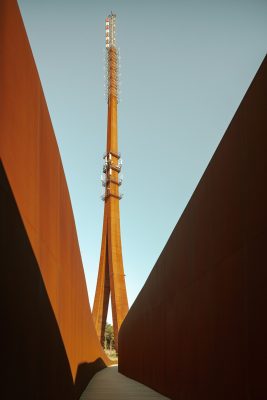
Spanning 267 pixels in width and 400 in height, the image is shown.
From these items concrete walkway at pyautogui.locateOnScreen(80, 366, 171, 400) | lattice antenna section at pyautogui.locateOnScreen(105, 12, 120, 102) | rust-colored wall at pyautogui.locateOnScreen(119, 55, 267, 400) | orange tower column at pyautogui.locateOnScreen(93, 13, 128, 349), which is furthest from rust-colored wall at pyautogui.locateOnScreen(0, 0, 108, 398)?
lattice antenna section at pyautogui.locateOnScreen(105, 12, 120, 102)

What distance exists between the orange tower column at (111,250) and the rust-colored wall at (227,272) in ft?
89.0

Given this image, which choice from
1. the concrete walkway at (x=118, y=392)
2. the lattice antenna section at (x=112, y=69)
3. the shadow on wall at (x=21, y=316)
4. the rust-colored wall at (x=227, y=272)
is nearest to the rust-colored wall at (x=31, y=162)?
the shadow on wall at (x=21, y=316)

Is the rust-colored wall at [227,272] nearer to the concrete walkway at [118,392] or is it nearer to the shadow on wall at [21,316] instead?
the concrete walkway at [118,392]

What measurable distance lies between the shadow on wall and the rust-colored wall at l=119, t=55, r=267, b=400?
1.97 metres

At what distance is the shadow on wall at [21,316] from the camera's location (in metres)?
3.61

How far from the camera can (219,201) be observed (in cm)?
629

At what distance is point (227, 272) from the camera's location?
18.8 ft

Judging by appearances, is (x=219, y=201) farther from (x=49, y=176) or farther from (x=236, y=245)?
(x=49, y=176)

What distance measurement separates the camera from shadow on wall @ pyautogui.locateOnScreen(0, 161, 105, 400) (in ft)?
11.9

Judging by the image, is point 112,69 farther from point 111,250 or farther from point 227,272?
point 227,272

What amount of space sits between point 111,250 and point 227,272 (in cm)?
3288

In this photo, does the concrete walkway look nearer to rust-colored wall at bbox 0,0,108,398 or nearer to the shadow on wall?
rust-colored wall at bbox 0,0,108,398

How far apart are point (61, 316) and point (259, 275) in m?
3.67

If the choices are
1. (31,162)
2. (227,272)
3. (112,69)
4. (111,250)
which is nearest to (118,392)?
(227,272)
